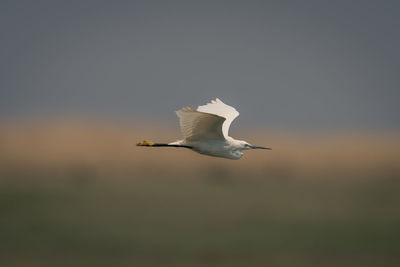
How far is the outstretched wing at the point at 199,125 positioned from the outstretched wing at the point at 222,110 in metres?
1.43

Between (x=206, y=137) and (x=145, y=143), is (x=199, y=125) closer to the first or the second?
(x=206, y=137)

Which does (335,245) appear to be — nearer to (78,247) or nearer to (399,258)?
(399,258)

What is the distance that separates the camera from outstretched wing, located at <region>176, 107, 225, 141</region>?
9562 millimetres

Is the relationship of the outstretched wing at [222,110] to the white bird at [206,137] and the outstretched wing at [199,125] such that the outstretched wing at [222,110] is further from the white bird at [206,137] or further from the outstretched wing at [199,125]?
the outstretched wing at [199,125]

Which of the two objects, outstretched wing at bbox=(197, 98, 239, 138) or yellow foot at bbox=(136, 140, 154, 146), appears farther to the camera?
outstretched wing at bbox=(197, 98, 239, 138)

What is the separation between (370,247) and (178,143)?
2679cm

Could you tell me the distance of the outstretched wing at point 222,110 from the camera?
476 inches

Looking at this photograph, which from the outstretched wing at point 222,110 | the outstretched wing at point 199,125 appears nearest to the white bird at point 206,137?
the outstretched wing at point 199,125

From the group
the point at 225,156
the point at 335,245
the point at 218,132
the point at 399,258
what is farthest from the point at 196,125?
the point at 335,245

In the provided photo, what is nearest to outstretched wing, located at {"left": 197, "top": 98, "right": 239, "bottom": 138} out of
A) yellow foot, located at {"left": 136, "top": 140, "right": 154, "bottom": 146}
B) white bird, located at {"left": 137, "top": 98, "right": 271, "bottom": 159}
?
white bird, located at {"left": 137, "top": 98, "right": 271, "bottom": 159}

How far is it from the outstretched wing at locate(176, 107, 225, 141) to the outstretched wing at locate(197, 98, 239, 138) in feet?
4.68

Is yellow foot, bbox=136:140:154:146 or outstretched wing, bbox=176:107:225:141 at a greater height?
yellow foot, bbox=136:140:154:146

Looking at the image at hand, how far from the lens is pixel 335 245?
122ft

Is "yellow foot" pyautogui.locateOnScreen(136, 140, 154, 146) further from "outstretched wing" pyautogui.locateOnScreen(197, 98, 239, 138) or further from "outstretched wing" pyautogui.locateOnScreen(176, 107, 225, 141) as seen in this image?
"outstretched wing" pyautogui.locateOnScreen(197, 98, 239, 138)
